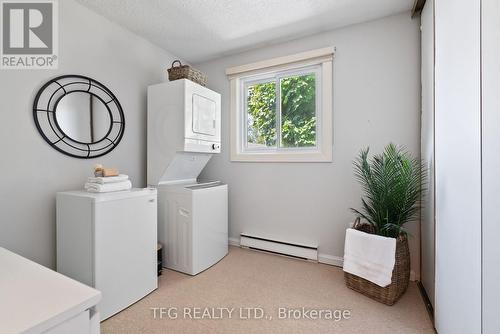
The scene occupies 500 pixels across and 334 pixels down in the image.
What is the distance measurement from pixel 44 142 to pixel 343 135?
2.45 metres

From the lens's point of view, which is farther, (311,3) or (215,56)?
(215,56)

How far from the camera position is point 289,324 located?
145 cm

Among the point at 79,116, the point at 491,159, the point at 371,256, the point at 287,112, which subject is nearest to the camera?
the point at 491,159

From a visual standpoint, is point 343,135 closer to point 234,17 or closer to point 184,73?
point 234,17

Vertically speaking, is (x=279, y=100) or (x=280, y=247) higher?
(x=279, y=100)

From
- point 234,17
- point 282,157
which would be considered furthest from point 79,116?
point 282,157

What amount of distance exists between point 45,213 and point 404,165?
2624 mm

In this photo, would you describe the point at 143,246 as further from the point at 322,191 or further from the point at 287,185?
the point at 322,191

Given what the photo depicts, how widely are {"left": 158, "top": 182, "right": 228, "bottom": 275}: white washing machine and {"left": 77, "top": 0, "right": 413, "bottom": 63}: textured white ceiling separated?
59.6 inches

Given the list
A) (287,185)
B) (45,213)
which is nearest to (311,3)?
(287,185)

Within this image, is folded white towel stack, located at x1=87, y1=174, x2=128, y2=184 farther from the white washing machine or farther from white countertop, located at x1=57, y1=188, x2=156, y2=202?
the white washing machine

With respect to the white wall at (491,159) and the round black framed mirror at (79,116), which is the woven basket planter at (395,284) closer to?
the white wall at (491,159)

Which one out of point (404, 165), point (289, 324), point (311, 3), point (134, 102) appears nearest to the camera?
point (289, 324)

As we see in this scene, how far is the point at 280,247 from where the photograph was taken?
2477 mm
